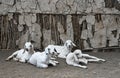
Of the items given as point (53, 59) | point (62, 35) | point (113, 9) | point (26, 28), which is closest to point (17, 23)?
point (26, 28)

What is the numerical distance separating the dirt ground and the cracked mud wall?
117 cm

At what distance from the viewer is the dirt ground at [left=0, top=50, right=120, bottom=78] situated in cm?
618

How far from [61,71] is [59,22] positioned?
229 centimetres

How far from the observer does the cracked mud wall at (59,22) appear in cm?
850

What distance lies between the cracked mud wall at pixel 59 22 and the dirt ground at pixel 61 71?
1166 mm

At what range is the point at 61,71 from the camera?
257 inches

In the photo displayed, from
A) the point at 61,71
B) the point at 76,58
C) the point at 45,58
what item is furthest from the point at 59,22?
the point at 61,71

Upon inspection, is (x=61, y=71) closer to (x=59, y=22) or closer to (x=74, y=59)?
(x=74, y=59)

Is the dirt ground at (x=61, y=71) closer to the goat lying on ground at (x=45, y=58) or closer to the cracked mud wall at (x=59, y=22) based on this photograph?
the goat lying on ground at (x=45, y=58)

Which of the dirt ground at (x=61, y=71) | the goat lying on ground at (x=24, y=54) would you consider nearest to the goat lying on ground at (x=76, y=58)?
the dirt ground at (x=61, y=71)

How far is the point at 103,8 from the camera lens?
8547mm

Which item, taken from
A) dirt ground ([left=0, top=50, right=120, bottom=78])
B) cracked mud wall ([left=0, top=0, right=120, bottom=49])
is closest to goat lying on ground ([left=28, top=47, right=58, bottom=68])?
dirt ground ([left=0, top=50, right=120, bottom=78])

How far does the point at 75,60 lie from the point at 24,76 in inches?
54.9

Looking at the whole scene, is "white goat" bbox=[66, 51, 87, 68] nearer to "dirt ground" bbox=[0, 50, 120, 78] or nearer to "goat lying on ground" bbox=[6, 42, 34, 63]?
"dirt ground" bbox=[0, 50, 120, 78]
